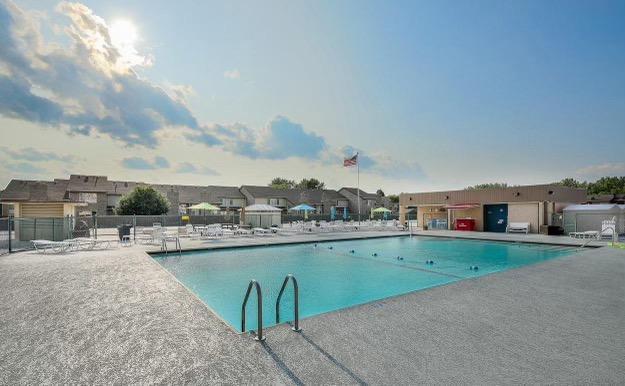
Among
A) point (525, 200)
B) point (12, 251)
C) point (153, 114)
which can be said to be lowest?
point (12, 251)

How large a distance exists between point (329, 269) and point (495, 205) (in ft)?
63.4

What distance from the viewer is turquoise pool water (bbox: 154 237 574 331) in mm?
8078

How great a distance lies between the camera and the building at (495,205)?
2238 centimetres

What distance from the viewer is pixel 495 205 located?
82.0ft

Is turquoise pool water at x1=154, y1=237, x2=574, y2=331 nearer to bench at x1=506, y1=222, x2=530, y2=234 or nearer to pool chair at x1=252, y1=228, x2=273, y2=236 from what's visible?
pool chair at x1=252, y1=228, x2=273, y2=236

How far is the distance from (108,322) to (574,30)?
2079 centimetres

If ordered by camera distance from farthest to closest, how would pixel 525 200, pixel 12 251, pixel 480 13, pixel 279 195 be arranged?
pixel 279 195
pixel 525 200
pixel 480 13
pixel 12 251

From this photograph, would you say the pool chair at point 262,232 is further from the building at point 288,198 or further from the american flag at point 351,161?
the building at point 288,198

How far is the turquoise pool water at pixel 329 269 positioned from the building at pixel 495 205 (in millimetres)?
6748

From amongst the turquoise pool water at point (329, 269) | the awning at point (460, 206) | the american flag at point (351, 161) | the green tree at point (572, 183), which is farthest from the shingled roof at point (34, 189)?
the green tree at point (572, 183)

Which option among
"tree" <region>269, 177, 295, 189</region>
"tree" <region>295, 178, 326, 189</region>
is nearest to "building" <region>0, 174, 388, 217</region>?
"tree" <region>295, 178, 326, 189</region>

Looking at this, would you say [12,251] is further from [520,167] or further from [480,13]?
[520,167]

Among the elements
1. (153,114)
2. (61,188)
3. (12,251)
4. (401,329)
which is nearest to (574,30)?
(401,329)

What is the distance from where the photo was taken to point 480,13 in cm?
1386
